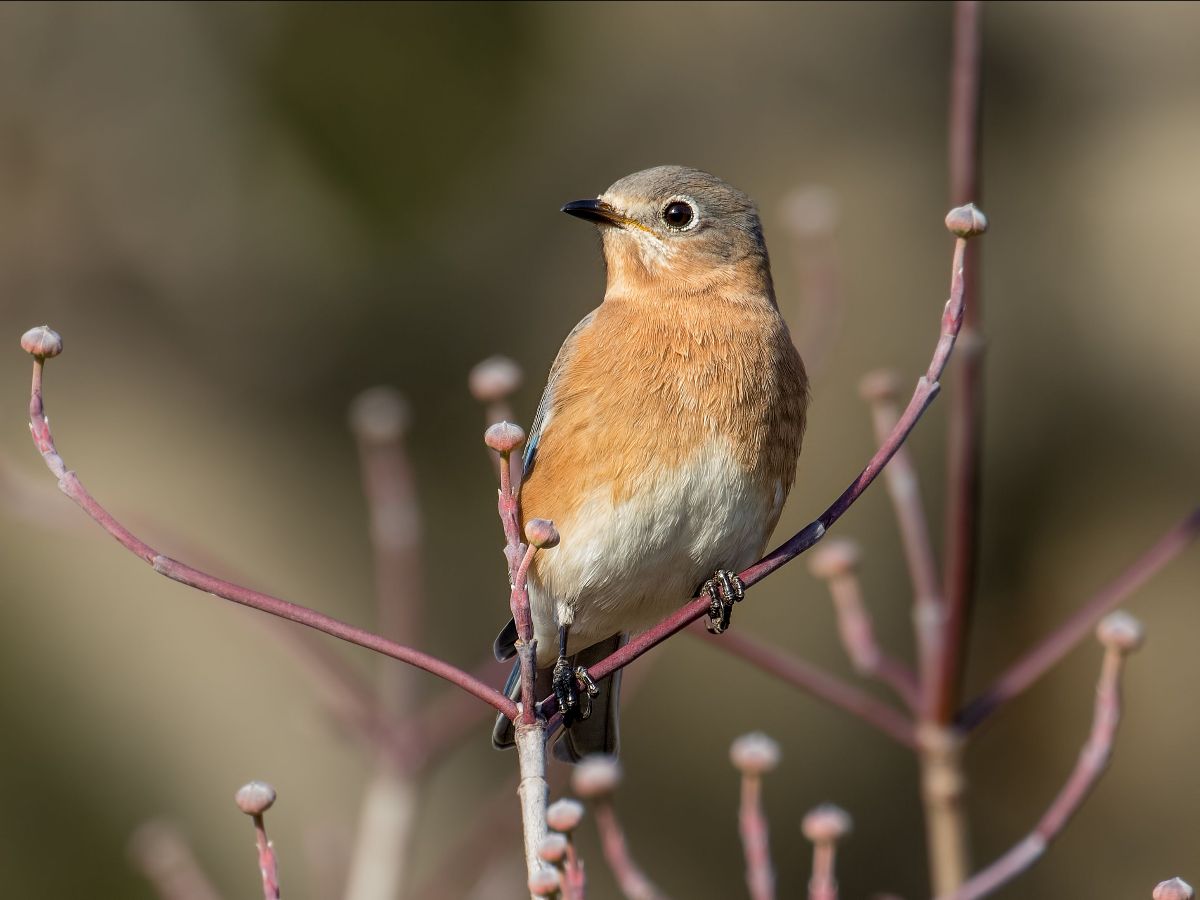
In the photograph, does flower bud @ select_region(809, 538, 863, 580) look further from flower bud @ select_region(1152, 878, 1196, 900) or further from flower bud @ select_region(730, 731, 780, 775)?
flower bud @ select_region(1152, 878, 1196, 900)

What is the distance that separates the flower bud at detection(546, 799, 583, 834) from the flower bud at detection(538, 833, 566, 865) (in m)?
0.07

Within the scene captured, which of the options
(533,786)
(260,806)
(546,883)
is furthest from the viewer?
(533,786)

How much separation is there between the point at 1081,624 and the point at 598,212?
1618 mm

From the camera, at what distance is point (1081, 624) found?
11.4 feet

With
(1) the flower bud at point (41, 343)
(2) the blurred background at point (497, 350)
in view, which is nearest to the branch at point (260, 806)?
(1) the flower bud at point (41, 343)

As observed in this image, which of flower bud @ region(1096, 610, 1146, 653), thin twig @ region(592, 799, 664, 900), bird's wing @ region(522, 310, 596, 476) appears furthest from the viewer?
bird's wing @ region(522, 310, 596, 476)

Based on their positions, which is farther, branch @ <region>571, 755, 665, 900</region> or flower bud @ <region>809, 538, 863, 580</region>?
flower bud @ <region>809, 538, 863, 580</region>

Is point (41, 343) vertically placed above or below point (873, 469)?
above

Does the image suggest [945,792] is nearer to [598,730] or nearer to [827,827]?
[598,730]

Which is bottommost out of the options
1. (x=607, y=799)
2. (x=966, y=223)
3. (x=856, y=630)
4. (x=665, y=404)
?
→ (x=607, y=799)

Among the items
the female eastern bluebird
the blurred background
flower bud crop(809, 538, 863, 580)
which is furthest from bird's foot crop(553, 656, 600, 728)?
the blurred background

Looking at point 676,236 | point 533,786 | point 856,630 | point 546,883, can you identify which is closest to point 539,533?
point 533,786

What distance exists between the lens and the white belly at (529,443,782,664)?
3717 mm

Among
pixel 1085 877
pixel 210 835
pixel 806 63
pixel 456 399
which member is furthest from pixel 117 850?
pixel 806 63
